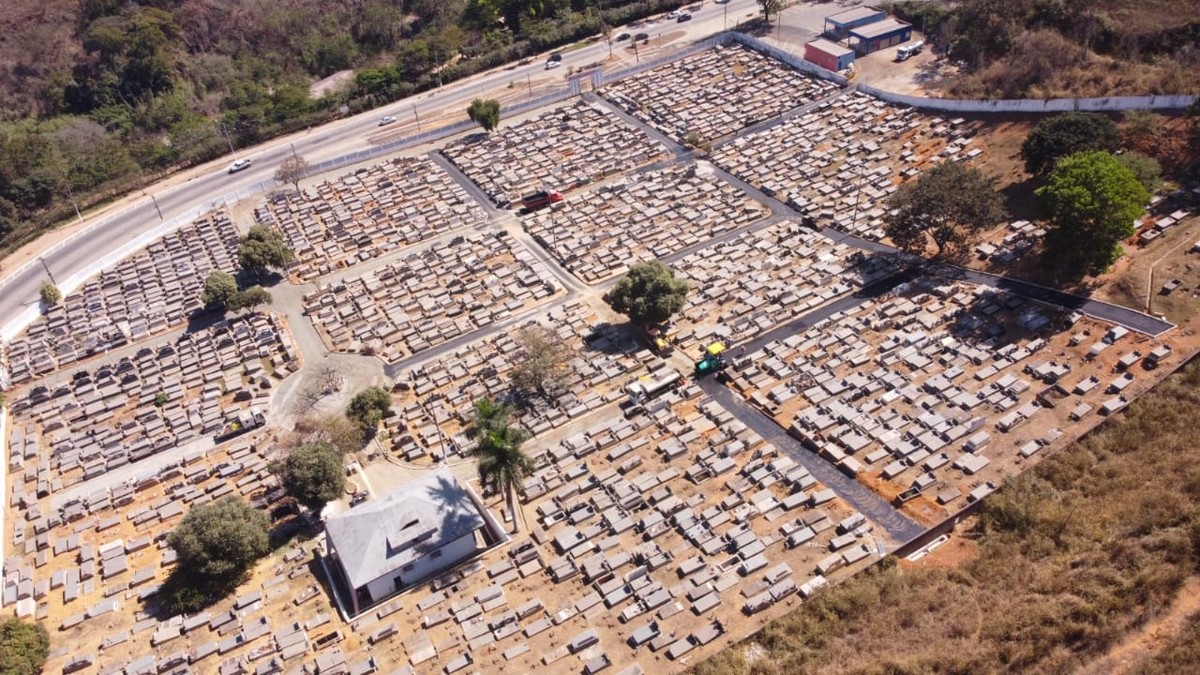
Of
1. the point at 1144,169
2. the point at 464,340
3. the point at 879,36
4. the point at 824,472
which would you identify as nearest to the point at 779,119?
the point at 879,36

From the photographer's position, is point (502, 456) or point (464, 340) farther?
point (464, 340)

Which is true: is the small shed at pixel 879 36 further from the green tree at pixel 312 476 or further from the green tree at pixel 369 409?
the green tree at pixel 312 476

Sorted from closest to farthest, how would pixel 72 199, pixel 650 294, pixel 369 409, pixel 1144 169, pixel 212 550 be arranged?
pixel 212 550
pixel 369 409
pixel 650 294
pixel 1144 169
pixel 72 199

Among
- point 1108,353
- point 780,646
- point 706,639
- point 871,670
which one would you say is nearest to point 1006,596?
point 871,670

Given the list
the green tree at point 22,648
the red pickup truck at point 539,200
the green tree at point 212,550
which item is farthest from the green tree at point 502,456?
the red pickup truck at point 539,200

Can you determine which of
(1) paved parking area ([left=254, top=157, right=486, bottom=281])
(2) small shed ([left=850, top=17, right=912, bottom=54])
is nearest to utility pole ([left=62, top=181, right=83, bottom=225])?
(1) paved parking area ([left=254, top=157, right=486, bottom=281])

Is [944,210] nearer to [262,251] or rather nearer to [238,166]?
[262,251]

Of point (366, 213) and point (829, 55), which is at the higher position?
point (829, 55)
